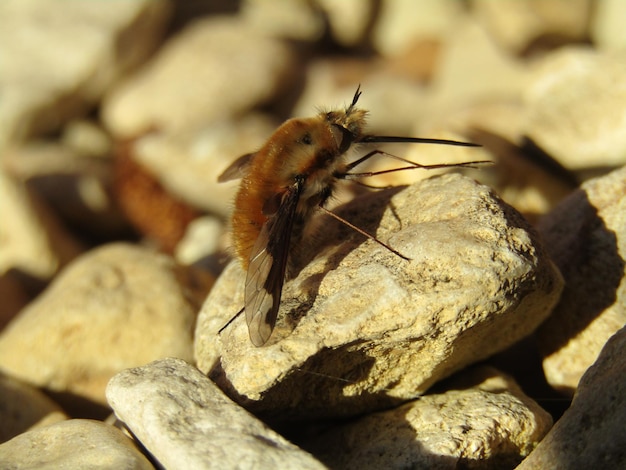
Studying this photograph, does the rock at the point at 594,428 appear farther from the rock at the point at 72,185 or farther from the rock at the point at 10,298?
the rock at the point at 72,185

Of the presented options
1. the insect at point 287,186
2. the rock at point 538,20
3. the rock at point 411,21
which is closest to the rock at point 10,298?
the insect at point 287,186

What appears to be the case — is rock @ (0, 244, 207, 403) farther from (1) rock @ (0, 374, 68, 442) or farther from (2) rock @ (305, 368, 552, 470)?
(2) rock @ (305, 368, 552, 470)

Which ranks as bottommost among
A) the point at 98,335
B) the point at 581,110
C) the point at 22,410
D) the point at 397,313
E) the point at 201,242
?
the point at 201,242

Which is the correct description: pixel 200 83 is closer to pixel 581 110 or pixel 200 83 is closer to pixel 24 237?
pixel 24 237

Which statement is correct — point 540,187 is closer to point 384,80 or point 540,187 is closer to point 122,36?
point 384,80

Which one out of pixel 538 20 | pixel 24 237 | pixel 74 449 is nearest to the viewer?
pixel 74 449

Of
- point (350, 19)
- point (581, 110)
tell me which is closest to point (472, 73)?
point (350, 19)
